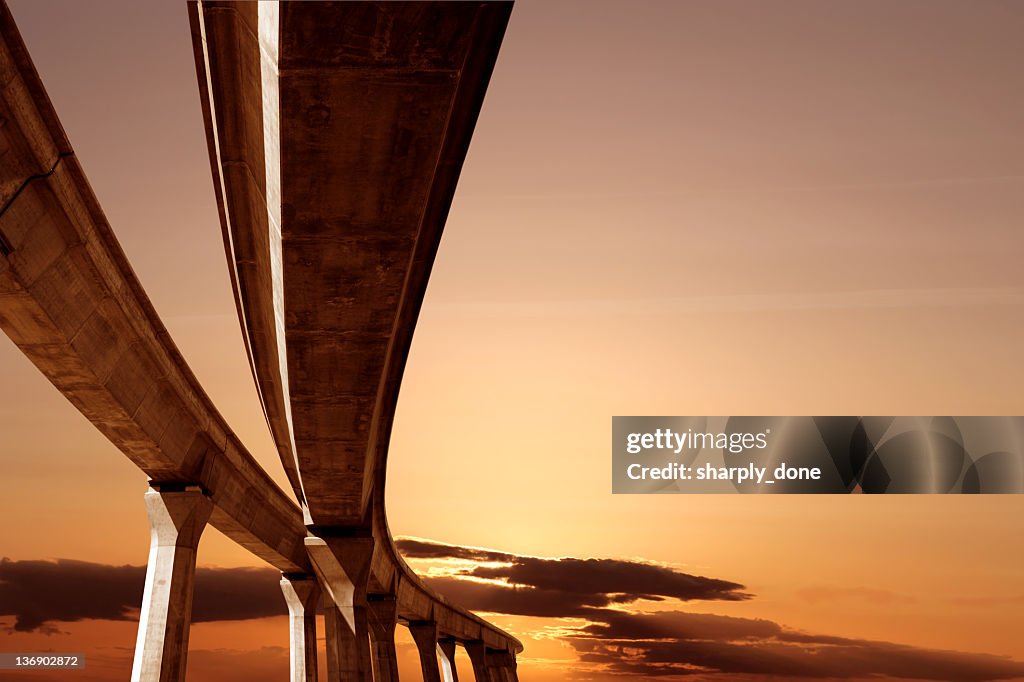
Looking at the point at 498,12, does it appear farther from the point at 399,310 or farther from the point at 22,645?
the point at 22,645

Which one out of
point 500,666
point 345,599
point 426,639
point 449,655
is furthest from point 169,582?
point 500,666

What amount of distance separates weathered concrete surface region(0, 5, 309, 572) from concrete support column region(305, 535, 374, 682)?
25.9 ft

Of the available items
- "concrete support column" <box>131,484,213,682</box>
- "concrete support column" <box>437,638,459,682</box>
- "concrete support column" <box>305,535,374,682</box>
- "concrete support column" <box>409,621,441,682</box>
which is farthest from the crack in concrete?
"concrete support column" <box>437,638,459,682</box>

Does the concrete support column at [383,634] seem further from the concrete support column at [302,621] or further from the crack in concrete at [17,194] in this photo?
the crack in concrete at [17,194]

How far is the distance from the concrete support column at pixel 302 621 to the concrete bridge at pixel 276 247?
1365cm

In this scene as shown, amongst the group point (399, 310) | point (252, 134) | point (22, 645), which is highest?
point (252, 134)

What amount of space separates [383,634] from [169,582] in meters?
20.8

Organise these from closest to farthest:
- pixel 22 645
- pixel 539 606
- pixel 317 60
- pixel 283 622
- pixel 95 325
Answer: pixel 317 60
pixel 95 325
pixel 22 645
pixel 283 622
pixel 539 606

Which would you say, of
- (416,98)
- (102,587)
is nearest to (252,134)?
(416,98)

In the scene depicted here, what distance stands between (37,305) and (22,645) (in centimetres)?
4014

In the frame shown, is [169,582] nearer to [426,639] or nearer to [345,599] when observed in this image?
[345,599]

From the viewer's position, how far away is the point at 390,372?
15883mm

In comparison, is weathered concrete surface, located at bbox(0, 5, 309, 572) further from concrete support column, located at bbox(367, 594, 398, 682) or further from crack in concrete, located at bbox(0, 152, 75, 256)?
concrete support column, located at bbox(367, 594, 398, 682)

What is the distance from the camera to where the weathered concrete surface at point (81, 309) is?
11.7 m
